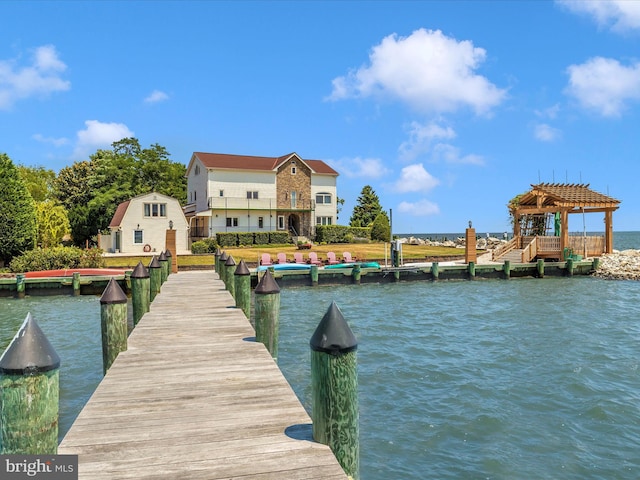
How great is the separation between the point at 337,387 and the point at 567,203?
34968 mm

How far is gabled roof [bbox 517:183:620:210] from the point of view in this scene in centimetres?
3475

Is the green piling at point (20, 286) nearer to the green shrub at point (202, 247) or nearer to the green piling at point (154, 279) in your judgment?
the green piling at point (154, 279)

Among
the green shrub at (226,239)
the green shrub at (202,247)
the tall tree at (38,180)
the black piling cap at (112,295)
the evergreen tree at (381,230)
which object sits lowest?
the black piling cap at (112,295)

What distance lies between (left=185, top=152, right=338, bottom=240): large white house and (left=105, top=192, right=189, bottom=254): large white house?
196 inches

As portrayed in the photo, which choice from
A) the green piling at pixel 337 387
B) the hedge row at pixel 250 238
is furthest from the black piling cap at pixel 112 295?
the hedge row at pixel 250 238

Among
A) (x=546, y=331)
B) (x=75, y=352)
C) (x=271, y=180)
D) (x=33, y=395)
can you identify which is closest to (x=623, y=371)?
(x=546, y=331)

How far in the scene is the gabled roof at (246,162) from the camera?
5088cm

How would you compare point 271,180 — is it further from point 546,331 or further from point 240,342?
point 240,342

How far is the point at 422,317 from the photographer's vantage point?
745 inches

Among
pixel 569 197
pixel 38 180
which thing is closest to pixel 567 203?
pixel 569 197

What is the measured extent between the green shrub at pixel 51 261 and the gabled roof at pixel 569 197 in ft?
98.9

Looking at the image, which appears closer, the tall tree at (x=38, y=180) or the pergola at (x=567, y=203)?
the pergola at (x=567, y=203)

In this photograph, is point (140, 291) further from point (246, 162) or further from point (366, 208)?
point (366, 208)

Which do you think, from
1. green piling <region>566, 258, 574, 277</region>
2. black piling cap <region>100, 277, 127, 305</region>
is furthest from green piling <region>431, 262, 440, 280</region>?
black piling cap <region>100, 277, 127, 305</region>
